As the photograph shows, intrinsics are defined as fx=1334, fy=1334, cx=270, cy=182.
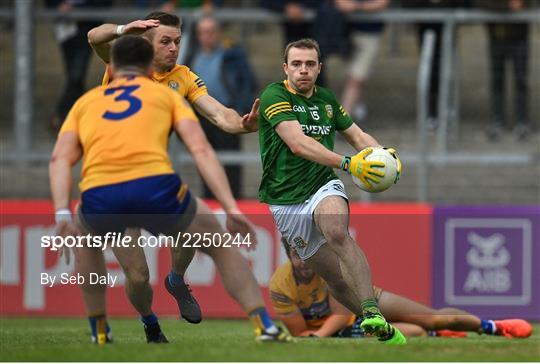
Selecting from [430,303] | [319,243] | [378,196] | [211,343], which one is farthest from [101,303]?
[378,196]

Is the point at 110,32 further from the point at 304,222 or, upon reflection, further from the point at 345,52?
the point at 345,52

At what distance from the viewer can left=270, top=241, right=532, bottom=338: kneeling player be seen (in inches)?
455

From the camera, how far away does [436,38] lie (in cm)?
1628

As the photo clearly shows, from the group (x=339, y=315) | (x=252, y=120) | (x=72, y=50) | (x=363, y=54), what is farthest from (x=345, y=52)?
(x=252, y=120)

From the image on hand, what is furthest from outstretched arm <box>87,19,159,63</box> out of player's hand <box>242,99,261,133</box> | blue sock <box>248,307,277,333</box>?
blue sock <box>248,307,277,333</box>

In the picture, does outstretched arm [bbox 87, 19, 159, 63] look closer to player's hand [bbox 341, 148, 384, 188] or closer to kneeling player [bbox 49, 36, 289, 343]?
kneeling player [bbox 49, 36, 289, 343]

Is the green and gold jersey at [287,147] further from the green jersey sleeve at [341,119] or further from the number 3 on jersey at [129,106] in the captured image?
the number 3 on jersey at [129,106]

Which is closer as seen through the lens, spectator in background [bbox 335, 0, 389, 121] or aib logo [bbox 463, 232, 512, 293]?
aib logo [bbox 463, 232, 512, 293]

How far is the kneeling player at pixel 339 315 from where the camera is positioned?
11.6 meters

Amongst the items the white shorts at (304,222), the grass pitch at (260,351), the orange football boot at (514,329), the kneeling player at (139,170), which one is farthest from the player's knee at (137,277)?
the orange football boot at (514,329)

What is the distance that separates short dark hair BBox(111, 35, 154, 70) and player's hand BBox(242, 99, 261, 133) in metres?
1.68

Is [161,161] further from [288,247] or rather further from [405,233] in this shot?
[405,233]

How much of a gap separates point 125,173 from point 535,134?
8.99 meters

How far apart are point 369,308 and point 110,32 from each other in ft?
9.77
